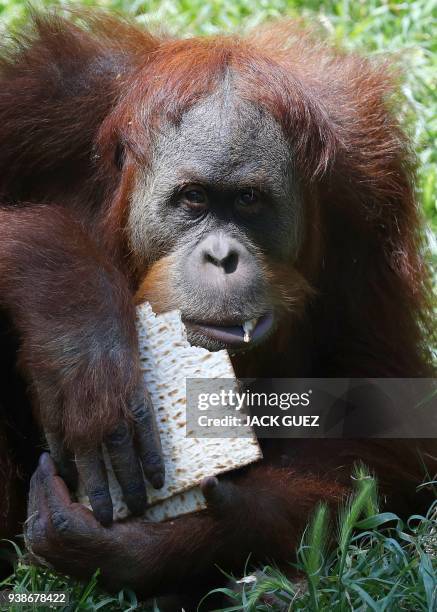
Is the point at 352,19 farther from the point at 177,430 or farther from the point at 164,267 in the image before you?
the point at 177,430

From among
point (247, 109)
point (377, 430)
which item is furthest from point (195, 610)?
point (247, 109)

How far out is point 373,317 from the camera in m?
3.82

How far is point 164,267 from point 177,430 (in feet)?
1.68

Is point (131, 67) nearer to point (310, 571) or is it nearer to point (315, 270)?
point (315, 270)

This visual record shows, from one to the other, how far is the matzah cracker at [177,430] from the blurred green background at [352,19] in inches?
91.5

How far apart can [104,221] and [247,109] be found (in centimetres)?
60

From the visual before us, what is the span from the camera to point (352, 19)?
5797mm

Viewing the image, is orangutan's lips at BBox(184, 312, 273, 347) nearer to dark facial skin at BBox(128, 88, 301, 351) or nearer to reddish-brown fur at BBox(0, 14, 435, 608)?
dark facial skin at BBox(128, 88, 301, 351)

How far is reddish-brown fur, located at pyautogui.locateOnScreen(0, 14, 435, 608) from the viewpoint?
3047 millimetres

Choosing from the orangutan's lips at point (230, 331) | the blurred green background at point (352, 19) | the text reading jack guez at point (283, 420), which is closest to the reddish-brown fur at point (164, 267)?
the text reading jack guez at point (283, 420)

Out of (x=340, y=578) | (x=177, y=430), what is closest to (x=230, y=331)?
(x=177, y=430)

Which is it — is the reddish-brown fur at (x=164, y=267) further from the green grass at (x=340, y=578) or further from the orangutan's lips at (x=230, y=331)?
the orangutan's lips at (x=230, y=331)

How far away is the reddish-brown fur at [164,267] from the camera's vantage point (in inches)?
120

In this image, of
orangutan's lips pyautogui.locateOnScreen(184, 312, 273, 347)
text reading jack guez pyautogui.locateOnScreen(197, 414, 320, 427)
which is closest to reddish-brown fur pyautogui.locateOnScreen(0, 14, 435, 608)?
text reading jack guez pyautogui.locateOnScreen(197, 414, 320, 427)
